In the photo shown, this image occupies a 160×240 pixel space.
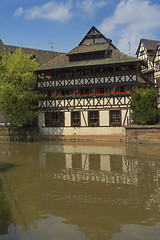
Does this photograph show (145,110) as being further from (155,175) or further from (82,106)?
(155,175)

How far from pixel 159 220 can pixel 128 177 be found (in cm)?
528

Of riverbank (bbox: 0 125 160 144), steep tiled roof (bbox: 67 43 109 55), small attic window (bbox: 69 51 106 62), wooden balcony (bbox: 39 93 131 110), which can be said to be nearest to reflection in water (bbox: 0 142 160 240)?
riverbank (bbox: 0 125 160 144)

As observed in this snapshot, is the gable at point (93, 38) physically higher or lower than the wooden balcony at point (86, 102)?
higher

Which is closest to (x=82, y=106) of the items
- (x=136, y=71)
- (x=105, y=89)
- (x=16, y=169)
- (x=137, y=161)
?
(x=105, y=89)

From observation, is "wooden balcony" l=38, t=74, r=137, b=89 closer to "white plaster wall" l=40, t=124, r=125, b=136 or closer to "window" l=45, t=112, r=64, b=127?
"window" l=45, t=112, r=64, b=127

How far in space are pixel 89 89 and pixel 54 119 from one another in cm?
578

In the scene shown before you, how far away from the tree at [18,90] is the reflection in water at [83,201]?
57.8 ft

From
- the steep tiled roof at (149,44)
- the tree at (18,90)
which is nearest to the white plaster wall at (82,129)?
the tree at (18,90)

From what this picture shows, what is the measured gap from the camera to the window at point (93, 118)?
105 ft

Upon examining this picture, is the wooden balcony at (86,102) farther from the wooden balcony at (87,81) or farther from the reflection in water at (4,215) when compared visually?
the reflection in water at (4,215)

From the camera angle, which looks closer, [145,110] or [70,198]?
[70,198]

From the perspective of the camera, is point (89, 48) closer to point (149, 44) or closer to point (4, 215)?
point (149, 44)

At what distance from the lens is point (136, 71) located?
30.4 m

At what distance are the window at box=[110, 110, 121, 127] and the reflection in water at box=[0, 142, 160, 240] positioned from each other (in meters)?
15.9
